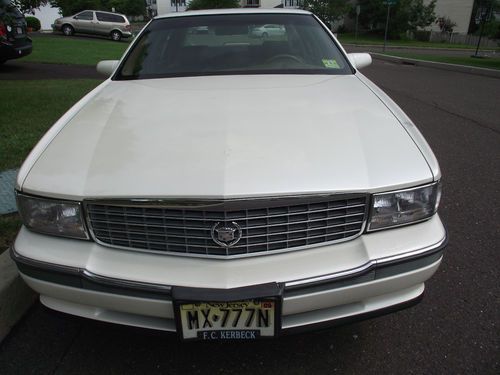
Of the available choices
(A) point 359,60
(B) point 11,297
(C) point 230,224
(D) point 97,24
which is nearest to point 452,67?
(A) point 359,60

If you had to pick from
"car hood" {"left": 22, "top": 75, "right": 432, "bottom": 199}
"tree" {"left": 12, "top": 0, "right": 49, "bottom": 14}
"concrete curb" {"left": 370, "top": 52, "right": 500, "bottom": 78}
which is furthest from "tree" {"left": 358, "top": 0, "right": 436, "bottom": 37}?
"car hood" {"left": 22, "top": 75, "right": 432, "bottom": 199}

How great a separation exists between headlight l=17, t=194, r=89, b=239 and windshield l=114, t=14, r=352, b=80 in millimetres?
1369

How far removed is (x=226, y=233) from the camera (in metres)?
1.61

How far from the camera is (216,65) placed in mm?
2934

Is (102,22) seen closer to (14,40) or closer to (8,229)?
(14,40)

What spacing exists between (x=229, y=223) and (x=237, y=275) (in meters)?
0.20

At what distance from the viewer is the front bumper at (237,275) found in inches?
62.9

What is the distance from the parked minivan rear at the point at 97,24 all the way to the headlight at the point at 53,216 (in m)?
24.6

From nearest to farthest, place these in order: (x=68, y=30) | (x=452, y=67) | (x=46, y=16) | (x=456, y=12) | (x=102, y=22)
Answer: (x=452, y=67), (x=102, y=22), (x=68, y=30), (x=46, y=16), (x=456, y=12)

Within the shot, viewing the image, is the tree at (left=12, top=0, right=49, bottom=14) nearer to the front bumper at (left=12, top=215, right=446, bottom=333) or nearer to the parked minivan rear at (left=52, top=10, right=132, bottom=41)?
the front bumper at (left=12, top=215, right=446, bottom=333)

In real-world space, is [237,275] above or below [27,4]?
below

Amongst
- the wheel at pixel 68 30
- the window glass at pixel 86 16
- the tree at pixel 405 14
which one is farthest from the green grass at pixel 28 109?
the tree at pixel 405 14

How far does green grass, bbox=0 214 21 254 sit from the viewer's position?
8.71 ft

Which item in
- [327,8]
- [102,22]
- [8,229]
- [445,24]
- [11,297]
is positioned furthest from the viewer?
[445,24]
